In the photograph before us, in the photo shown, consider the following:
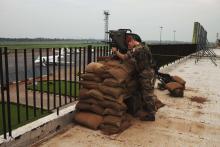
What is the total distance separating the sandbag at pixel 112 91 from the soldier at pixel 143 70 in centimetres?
47

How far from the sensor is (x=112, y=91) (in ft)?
13.6

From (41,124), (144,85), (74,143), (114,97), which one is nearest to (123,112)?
(114,97)

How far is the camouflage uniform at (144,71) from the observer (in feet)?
14.5

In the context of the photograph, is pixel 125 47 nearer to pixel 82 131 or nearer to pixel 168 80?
pixel 82 131

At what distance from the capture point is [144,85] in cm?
453

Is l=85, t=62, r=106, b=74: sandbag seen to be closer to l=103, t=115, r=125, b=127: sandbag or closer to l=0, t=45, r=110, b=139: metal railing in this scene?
l=0, t=45, r=110, b=139: metal railing

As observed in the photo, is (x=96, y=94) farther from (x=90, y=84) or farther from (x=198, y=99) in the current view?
(x=198, y=99)

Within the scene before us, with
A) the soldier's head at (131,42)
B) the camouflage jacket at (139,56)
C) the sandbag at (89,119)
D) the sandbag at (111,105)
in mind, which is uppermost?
the soldier's head at (131,42)

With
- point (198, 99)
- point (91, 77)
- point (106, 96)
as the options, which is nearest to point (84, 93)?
point (91, 77)

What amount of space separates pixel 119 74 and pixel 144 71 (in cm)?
49

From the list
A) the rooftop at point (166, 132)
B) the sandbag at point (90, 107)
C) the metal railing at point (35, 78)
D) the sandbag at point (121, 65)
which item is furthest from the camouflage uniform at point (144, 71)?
the metal railing at point (35, 78)

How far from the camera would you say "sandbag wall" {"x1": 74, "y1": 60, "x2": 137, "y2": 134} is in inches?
163

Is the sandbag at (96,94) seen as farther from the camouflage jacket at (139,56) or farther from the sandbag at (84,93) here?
the camouflage jacket at (139,56)

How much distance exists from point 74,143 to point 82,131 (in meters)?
0.47
